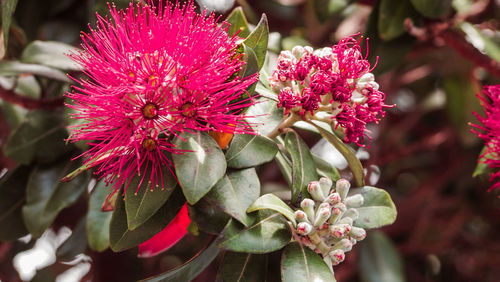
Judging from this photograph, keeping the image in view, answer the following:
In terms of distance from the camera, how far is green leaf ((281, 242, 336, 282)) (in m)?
0.97

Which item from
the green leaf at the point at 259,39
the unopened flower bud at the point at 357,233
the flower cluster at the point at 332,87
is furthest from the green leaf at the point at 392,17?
the unopened flower bud at the point at 357,233

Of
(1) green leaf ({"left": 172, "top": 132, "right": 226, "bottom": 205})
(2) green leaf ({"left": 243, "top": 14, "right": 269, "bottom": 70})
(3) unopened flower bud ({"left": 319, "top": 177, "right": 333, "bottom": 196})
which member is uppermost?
(2) green leaf ({"left": 243, "top": 14, "right": 269, "bottom": 70})

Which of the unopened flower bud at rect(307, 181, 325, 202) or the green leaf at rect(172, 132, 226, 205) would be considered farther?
the unopened flower bud at rect(307, 181, 325, 202)

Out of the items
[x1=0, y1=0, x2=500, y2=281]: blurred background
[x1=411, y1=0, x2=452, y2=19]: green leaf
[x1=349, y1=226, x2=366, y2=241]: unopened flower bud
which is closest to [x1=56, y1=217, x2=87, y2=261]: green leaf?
[x1=0, y1=0, x2=500, y2=281]: blurred background

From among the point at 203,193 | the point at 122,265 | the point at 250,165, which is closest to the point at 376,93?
the point at 250,165

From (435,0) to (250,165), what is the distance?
848 mm

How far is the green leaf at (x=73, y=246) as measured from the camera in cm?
159

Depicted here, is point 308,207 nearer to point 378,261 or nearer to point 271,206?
point 271,206

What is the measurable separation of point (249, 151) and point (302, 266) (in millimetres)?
239

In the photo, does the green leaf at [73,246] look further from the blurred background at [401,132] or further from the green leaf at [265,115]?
the green leaf at [265,115]

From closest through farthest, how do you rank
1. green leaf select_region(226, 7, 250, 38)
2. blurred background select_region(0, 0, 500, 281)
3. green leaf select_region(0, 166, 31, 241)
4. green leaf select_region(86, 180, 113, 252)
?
green leaf select_region(226, 7, 250, 38), green leaf select_region(86, 180, 113, 252), green leaf select_region(0, 166, 31, 241), blurred background select_region(0, 0, 500, 281)

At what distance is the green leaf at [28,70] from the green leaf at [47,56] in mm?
21

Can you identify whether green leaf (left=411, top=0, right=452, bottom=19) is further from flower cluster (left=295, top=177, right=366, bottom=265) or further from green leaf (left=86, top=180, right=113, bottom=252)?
green leaf (left=86, top=180, right=113, bottom=252)

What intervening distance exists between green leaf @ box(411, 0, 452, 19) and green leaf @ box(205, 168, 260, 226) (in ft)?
2.71
